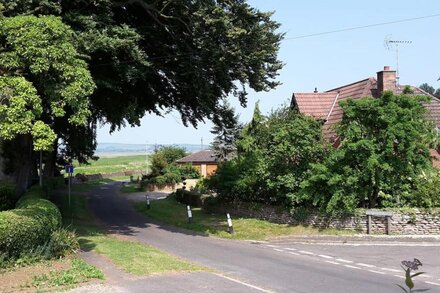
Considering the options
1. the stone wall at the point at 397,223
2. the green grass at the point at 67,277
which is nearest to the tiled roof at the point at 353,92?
the stone wall at the point at 397,223

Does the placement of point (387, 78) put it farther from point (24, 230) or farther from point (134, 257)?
point (24, 230)

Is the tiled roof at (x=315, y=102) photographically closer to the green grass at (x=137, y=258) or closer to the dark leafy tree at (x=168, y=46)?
the dark leafy tree at (x=168, y=46)

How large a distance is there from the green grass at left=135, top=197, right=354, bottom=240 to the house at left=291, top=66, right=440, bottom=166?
→ 9.42m

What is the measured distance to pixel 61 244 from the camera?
13461 mm

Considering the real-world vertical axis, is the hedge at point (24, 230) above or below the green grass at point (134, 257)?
above

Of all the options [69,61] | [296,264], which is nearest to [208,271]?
[296,264]

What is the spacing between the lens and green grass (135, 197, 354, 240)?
20594mm

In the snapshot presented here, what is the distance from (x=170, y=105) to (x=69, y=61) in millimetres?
12449

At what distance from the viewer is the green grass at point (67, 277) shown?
1015 centimetres

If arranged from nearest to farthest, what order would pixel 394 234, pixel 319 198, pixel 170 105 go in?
pixel 394 234 < pixel 319 198 < pixel 170 105

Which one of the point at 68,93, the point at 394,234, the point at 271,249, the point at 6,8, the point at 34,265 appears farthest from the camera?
the point at 394,234

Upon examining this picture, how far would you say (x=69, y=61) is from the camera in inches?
553

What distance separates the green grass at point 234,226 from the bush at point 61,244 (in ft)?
26.0

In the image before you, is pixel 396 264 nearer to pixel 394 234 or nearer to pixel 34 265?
pixel 394 234
